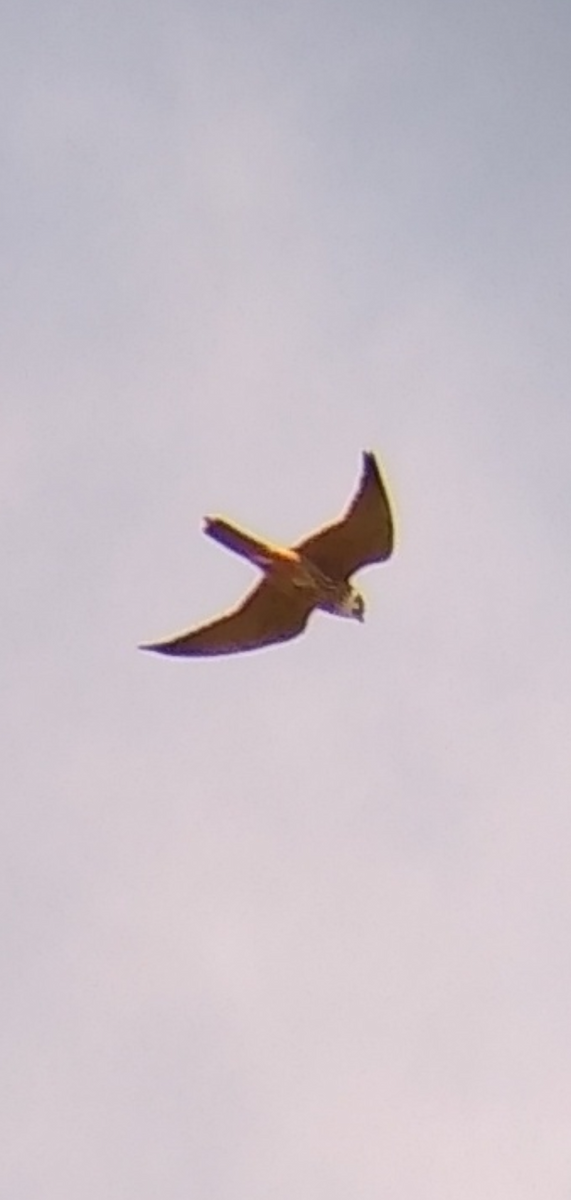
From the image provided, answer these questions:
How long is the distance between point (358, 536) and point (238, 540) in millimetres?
1500

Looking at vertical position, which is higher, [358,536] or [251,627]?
[251,627]

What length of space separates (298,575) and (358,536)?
2.81 feet

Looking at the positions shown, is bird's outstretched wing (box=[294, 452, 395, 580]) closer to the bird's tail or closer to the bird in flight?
the bird in flight

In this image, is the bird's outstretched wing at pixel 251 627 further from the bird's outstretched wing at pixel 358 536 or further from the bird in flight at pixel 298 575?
the bird's outstretched wing at pixel 358 536

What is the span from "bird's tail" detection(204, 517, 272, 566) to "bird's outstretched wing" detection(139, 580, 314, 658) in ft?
3.24

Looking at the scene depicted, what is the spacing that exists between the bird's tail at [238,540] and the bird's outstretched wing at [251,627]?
0.99m

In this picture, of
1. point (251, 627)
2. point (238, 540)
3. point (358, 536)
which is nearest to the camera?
point (238, 540)

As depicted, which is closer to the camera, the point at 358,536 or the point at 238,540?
the point at 238,540

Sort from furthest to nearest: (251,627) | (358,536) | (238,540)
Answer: (251,627)
(358,536)
(238,540)

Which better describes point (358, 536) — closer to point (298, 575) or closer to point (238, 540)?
point (298, 575)

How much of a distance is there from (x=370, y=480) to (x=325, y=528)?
0.97 metres

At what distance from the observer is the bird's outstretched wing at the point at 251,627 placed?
683 inches

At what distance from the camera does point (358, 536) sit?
54.1 feet

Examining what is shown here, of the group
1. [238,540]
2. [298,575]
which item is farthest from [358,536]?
[238,540]
